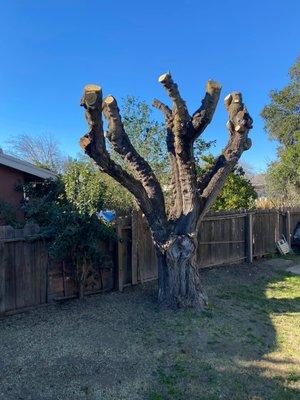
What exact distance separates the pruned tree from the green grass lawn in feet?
2.36

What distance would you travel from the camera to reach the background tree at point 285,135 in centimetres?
2312

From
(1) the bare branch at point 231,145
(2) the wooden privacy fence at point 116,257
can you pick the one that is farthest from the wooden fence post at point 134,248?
(1) the bare branch at point 231,145

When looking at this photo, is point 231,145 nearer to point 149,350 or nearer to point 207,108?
point 207,108

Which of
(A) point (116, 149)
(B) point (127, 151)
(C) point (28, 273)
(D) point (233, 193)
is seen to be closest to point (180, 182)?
(B) point (127, 151)

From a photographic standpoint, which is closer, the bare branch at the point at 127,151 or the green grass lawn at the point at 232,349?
the green grass lawn at the point at 232,349

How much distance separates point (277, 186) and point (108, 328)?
20.3 metres

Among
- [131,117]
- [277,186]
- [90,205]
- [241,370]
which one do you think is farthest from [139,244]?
[277,186]

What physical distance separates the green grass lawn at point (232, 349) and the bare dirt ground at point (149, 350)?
0.01 m

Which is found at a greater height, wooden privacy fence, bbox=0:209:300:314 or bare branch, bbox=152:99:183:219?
bare branch, bbox=152:99:183:219

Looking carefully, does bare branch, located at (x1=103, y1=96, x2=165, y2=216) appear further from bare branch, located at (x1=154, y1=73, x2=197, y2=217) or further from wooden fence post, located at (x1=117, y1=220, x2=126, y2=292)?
wooden fence post, located at (x1=117, y1=220, x2=126, y2=292)

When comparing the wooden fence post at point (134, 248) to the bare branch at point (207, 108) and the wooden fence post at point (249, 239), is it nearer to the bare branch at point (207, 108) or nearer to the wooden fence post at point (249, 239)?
the bare branch at point (207, 108)

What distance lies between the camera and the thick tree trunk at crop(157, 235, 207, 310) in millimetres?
6879

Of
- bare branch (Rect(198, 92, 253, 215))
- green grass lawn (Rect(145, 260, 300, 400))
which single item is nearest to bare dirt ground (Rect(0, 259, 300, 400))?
green grass lawn (Rect(145, 260, 300, 400))

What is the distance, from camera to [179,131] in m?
6.83
